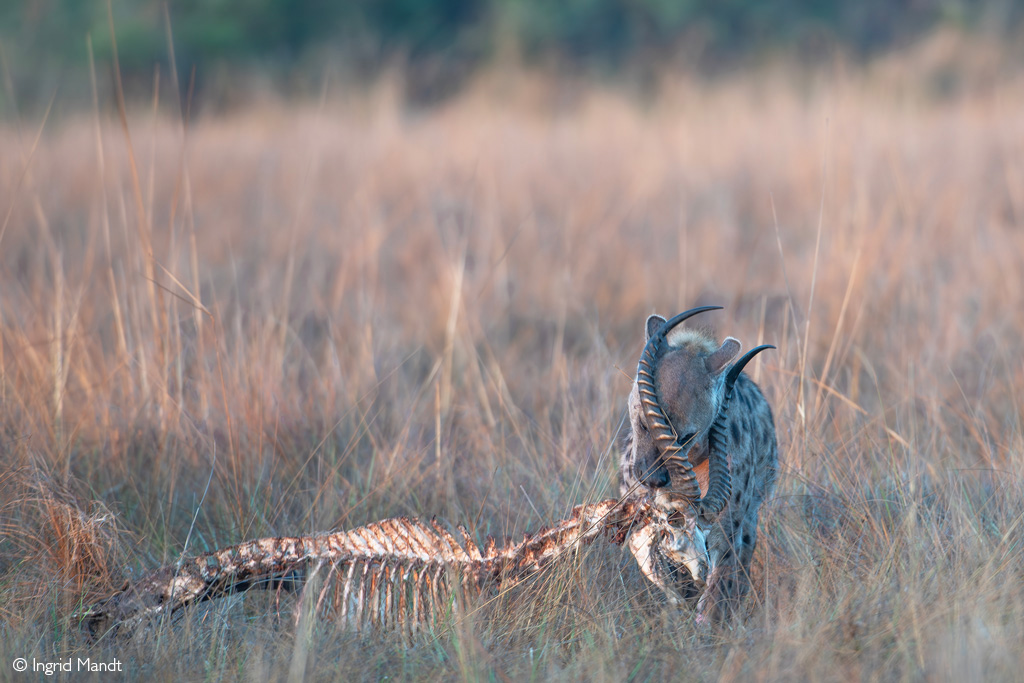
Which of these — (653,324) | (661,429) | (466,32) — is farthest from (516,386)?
(466,32)

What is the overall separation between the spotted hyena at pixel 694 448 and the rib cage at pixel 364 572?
33cm

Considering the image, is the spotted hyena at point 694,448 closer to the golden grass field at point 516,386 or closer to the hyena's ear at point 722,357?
the hyena's ear at point 722,357

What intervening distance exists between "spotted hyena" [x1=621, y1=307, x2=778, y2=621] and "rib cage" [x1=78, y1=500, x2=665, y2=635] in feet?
1.09

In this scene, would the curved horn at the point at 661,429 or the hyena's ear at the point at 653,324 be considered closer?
the curved horn at the point at 661,429

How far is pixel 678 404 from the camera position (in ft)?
6.53

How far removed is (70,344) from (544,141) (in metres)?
6.03

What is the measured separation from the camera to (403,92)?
1193 centimetres

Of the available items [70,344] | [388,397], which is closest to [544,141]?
[388,397]

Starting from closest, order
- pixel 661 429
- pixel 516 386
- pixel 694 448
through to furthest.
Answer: pixel 661 429 → pixel 694 448 → pixel 516 386

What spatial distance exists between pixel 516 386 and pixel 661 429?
8.39ft

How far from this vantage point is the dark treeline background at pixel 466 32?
12.6 meters

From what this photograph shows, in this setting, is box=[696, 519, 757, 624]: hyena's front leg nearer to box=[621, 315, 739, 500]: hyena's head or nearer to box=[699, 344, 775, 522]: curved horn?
box=[699, 344, 775, 522]: curved horn

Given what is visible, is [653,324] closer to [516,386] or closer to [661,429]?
[661,429]

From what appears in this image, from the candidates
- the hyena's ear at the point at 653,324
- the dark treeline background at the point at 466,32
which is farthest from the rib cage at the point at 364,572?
the dark treeline background at the point at 466,32
